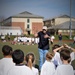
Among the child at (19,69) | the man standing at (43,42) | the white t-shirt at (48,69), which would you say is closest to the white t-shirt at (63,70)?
the child at (19,69)

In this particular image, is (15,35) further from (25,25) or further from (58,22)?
(58,22)

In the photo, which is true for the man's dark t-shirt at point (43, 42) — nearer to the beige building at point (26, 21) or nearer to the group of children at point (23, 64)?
the group of children at point (23, 64)

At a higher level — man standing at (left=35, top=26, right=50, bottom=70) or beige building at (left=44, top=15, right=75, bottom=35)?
beige building at (left=44, top=15, right=75, bottom=35)

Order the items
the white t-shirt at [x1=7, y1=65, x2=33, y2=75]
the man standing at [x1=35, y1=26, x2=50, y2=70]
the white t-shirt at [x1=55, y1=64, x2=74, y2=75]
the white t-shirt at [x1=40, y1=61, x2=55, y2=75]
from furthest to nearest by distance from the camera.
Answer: the man standing at [x1=35, y1=26, x2=50, y2=70] → the white t-shirt at [x1=40, y1=61, x2=55, y2=75] → the white t-shirt at [x1=55, y1=64, x2=74, y2=75] → the white t-shirt at [x1=7, y1=65, x2=33, y2=75]

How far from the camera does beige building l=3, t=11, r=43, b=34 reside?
314 inches

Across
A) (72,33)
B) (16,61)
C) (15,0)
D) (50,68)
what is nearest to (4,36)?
(15,0)

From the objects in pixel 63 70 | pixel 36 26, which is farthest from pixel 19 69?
pixel 36 26

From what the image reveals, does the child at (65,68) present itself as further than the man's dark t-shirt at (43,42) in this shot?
No

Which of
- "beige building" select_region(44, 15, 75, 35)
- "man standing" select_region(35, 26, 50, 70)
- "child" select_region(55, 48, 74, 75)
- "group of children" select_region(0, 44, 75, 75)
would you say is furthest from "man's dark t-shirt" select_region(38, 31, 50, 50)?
"beige building" select_region(44, 15, 75, 35)

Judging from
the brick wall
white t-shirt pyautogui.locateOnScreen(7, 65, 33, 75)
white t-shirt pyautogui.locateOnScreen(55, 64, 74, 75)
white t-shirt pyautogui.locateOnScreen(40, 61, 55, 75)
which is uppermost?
the brick wall

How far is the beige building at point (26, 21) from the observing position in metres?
7.97

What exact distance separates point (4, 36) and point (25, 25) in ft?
2.18

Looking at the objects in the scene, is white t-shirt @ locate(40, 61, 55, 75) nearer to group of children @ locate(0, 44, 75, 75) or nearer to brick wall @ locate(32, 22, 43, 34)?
group of children @ locate(0, 44, 75, 75)

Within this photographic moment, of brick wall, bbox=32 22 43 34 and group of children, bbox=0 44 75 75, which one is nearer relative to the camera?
group of children, bbox=0 44 75 75
